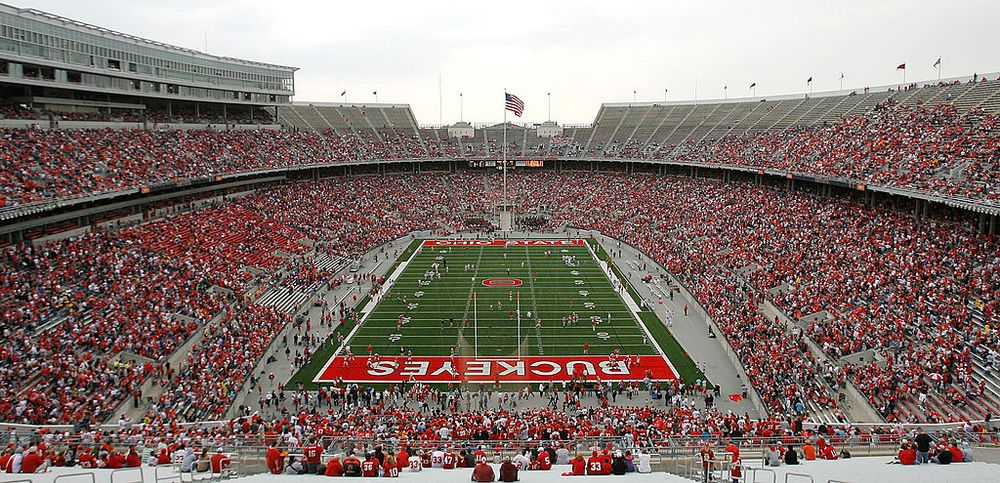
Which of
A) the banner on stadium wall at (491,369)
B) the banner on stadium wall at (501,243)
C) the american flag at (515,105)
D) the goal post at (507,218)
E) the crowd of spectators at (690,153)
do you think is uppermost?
the american flag at (515,105)

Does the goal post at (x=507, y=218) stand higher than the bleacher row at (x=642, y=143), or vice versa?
the bleacher row at (x=642, y=143)

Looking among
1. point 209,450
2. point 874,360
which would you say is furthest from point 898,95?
point 209,450

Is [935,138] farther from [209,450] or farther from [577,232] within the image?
[209,450]

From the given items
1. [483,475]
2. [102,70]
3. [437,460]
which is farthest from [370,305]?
[483,475]

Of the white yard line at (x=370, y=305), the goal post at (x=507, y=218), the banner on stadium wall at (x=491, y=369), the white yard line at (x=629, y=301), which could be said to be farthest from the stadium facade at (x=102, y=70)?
the white yard line at (x=629, y=301)

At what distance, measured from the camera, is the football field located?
22562 millimetres

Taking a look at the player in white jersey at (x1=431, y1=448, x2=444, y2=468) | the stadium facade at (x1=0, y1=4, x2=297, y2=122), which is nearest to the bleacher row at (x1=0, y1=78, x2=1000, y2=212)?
the stadium facade at (x1=0, y1=4, x2=297, y2=122)

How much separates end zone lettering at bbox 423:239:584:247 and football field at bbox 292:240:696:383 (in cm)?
556

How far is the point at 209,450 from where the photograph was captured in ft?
39.5

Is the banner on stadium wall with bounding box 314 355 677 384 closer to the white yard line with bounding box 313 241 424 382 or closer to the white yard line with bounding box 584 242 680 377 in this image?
the white yard line with bounding box 313 241 424 382

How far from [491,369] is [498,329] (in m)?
4.56

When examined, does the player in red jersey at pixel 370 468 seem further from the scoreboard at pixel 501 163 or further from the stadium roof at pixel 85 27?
the scoreboard at pixel 501 163

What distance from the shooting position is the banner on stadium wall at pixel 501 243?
150 feet

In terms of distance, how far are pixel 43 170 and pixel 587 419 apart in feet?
81.3
